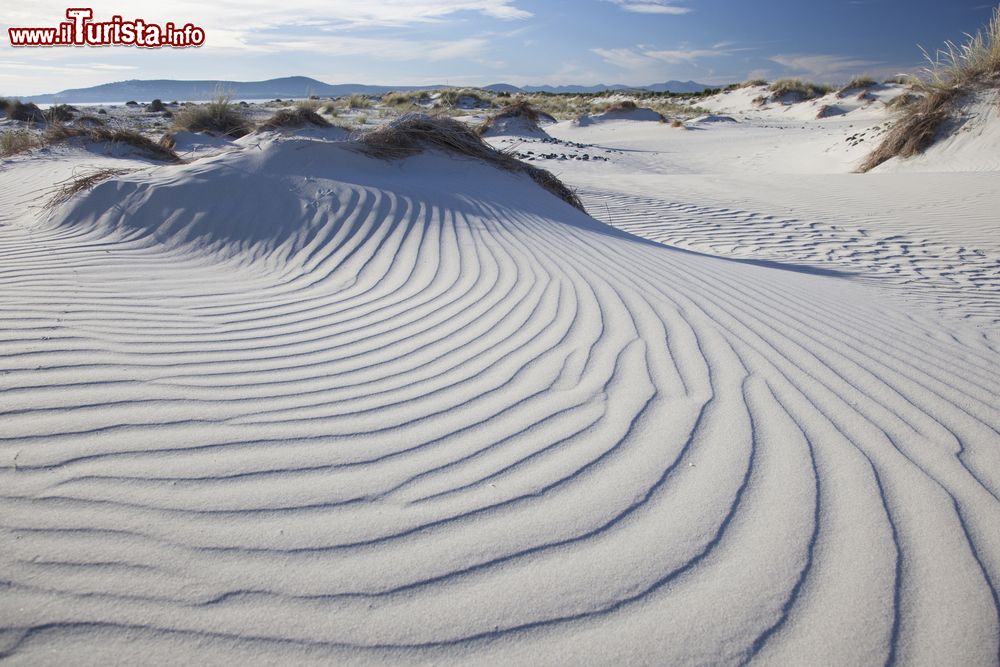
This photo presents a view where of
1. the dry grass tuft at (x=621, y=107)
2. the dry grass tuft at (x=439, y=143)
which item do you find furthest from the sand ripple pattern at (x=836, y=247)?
the dry grass tuft at (x=621, y=107)

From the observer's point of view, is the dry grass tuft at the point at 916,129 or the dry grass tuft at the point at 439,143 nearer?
the dry grass tuft at the point at 439,143

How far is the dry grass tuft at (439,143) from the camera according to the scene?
700 cm

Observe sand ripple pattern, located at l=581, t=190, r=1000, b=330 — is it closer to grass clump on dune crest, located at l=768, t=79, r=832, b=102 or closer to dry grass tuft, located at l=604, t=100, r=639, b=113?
dry grass tuft, located at l=604, t=100, r=639, b=113

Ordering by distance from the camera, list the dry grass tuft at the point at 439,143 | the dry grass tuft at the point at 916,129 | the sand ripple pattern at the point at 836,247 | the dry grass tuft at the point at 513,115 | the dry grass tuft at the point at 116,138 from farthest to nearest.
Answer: the dry grass tuft at the point at 513,115 → the dry grass tuft at the point at 916,129 → the dry grass tuft at the point at 116,138 → the dry grass tuft at the point at 439,143 → the sand ripple pattern at the point at 836,247

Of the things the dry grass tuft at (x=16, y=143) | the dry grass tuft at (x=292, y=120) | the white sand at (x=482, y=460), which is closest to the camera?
the white sand at (x=482, y=460)

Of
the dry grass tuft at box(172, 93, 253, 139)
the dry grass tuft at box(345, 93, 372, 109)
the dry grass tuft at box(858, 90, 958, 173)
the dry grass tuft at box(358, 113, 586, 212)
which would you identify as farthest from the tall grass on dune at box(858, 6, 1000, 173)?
the dry grass tuft at box(345, 93, 372, 109)

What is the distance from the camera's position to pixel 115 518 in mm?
1542

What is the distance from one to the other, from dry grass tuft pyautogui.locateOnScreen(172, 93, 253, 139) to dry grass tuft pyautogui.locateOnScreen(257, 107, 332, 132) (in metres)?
1.15

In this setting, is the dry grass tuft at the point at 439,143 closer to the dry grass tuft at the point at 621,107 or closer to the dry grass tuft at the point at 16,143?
the dry grass tuft at the point at 16,143

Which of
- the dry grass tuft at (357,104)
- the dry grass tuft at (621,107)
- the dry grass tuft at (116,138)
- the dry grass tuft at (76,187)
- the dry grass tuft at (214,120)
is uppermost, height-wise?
the dry grass tuft at (621,107)

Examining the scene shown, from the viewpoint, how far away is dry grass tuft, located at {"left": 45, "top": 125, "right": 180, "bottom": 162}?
924 centimetres

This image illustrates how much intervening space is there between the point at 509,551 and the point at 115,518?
1090 mm

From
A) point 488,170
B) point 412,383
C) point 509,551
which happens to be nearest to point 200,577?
point 509,551

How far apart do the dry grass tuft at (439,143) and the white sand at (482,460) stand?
298 cm
